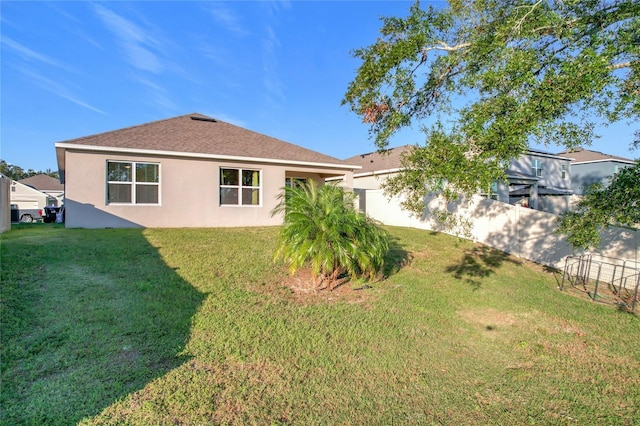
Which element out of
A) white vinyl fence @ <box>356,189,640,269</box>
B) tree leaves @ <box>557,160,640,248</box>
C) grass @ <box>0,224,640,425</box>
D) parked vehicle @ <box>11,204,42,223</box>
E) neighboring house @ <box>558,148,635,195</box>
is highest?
neighboring house @ <box>558,148,635,195</box>

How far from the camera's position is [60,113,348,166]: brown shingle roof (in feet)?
38.9

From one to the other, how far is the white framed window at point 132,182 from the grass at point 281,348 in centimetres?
407

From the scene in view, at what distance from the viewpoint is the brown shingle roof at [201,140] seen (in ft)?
38.9

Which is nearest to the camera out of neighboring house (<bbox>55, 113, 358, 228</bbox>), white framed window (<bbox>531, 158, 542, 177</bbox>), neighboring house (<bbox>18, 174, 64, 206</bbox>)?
neighboring house (<bbox>55, 113, 358, 228</bbox>)

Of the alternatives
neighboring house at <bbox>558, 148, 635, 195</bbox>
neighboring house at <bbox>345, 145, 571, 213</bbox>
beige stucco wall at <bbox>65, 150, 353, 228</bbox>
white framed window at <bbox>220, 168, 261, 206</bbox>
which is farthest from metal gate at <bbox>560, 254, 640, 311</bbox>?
neighboring house at <bbox>558, 148, 635, 195</bbox>

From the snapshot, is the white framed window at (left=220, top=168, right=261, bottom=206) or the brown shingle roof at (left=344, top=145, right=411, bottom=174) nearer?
the white framed window at (left=220, top=168, right=261, bottom=206)

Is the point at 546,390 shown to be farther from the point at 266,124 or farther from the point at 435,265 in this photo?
the point at 266,124

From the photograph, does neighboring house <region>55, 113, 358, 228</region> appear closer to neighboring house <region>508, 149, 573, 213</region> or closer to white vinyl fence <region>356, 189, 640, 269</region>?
white vinyl fence <region>356, 189, 640, 269</region>

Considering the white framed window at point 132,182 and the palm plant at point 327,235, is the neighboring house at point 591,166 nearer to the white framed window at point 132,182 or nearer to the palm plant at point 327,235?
the palm plant at point 327,235

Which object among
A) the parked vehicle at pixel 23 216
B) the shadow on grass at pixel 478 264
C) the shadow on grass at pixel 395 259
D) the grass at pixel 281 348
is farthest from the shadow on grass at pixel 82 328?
the parked vehicle at pixel 23 216

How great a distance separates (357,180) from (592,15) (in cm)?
1773

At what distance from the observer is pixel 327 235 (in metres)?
6.17

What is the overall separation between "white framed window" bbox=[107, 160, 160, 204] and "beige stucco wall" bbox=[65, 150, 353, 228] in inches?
7.0

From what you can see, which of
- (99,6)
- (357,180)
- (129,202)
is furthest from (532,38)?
(357,180)
